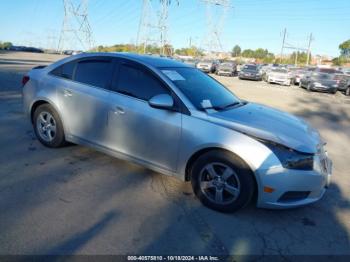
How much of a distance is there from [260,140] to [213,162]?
1.83ft

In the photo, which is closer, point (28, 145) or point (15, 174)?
point (15, 174)

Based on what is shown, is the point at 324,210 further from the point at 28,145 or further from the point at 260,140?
the point at 28,145

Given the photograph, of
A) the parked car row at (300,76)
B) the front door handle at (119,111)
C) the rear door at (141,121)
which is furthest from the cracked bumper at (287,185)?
the parked car row at (300,76)

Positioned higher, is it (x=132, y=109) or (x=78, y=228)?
(x=132, y=109)

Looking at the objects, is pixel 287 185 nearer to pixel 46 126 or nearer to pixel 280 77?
pixel 46 126

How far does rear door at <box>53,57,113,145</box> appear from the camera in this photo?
417 cm

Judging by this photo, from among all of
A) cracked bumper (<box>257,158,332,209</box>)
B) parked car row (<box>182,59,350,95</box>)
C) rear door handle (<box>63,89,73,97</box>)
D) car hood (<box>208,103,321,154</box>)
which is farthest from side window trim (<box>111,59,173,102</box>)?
parked car row (<box>182,59,350,95</box>)

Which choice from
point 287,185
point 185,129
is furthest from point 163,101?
point 287,185

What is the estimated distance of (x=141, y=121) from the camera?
3748 mm

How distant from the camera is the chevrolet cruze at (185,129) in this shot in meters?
3.17

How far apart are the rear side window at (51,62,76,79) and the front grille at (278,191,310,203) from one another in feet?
11.1

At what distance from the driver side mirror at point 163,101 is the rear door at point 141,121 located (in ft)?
0.31

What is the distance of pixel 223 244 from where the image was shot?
2.87m

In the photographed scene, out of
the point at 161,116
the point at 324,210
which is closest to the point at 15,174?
the point at 161,116
